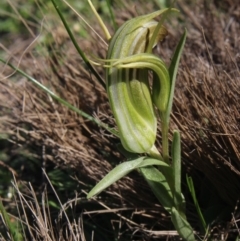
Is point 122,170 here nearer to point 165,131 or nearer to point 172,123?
point 165,131

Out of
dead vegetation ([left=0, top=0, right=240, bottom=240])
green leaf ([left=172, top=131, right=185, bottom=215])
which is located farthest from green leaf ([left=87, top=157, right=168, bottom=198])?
dead vegetation ([left=0, top=0, right=240, bottom=240])

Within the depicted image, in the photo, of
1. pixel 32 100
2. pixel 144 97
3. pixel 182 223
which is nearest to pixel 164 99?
pixel 144 97

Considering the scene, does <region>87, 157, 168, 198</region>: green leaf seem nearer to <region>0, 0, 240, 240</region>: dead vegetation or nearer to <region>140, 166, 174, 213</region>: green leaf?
<region>140, 166, 174, 213</region>: green leaf

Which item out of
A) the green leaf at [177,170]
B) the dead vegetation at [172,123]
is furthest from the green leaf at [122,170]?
the dead vegetation at [172,123]

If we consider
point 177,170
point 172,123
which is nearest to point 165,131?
point 177,170

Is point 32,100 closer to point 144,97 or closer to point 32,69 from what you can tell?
point 32,69

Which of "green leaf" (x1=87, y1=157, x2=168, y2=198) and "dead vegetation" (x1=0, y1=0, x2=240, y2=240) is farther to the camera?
"dead vegetation" (x1=0, y1=0, x2=240, y2=240)

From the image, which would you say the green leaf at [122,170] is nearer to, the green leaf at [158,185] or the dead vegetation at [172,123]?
the green leaf at [158,185]
